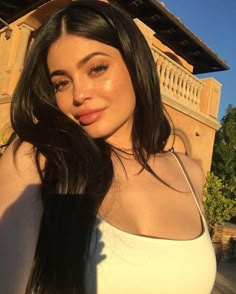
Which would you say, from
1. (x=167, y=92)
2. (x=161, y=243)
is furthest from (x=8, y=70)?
(x=161, y=243)

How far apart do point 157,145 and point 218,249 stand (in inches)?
327

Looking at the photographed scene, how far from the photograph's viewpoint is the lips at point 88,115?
1524 mm

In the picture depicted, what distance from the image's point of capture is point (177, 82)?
9.12 meters

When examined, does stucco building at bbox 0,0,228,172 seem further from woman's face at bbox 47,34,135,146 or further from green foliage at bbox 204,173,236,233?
woman's face at bbox 47,34,135,146

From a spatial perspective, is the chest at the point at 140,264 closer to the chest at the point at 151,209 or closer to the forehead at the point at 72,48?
the chest at the point at 151,209

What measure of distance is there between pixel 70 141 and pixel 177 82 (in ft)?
25.8

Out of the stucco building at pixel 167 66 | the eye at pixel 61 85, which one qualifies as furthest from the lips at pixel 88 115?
the stucco building at pixel 167 66

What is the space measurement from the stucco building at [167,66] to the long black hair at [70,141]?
251 inches

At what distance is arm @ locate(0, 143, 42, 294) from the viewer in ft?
3.58

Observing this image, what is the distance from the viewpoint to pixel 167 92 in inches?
341

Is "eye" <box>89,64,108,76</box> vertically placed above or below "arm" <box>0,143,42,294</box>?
above

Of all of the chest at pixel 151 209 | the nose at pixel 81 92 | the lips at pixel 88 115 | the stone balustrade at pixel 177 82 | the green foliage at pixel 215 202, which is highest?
the stone balustrade at pixel 177 82

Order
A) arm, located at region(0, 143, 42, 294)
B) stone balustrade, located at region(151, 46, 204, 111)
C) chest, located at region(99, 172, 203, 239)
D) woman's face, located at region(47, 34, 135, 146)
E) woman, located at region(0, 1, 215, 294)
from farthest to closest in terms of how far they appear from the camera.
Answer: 1. stone balustrade, located at region(151, 46, 204, 111)
2. woman's face, located at region(47, 34, 135, 146)
3. chest, located at region(99, 172, 203, 239)
4. woman, located at region(0, 1, 215, 294)
5. arm, located at region(0, 143, 42, 294)

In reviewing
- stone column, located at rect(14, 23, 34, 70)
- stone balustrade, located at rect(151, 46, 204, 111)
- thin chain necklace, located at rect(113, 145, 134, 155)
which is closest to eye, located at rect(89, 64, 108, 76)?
thin chain necklace, located at rect(113, 145, 134, 155)
